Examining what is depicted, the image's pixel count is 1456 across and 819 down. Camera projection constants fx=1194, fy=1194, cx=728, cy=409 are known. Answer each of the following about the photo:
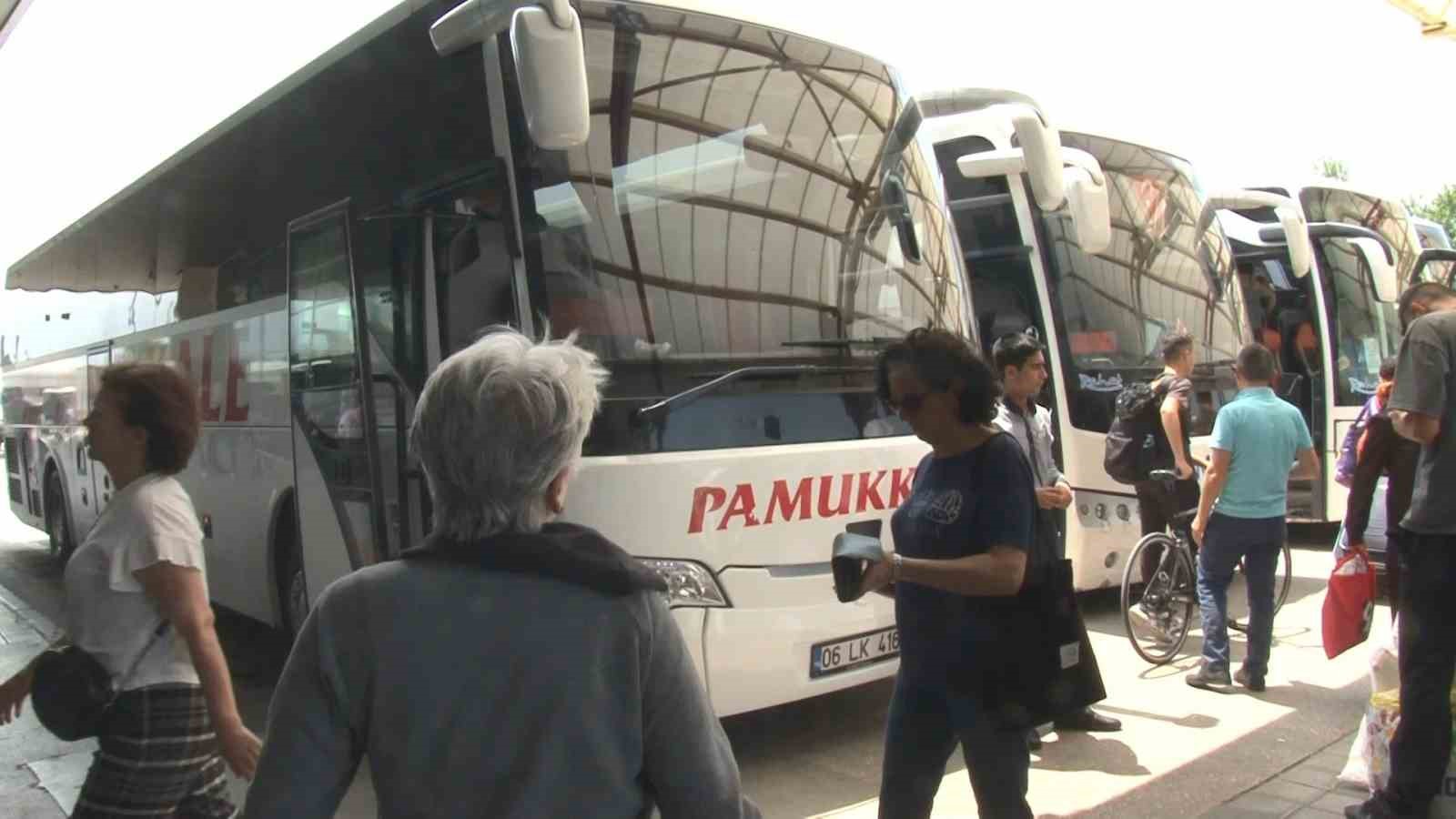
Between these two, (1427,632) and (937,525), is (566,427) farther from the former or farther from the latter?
(1427,632)

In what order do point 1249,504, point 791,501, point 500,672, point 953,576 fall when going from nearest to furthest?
point 500,672, point 953,576, point 791,501, point 1249,504

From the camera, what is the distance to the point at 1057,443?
7.71m

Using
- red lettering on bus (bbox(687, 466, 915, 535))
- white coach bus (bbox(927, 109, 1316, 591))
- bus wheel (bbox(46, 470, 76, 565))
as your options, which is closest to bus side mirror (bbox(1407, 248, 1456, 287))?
white coach bus (bbox(927, 109, 1316, 591))

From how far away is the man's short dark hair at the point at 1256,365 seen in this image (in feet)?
19.8

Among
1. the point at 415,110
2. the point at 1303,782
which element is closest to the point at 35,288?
the point at 415,110

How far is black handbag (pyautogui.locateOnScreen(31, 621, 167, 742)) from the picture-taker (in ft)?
8.50

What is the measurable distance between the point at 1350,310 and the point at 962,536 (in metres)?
10.3

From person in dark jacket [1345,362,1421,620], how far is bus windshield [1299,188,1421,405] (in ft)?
24.5

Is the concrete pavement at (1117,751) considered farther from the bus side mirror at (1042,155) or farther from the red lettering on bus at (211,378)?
the bus side mirror at (1042,155)

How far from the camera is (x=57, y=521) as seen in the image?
11.1 meters

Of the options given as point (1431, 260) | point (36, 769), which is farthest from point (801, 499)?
point (1431, 260)

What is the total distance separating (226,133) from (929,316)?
13.8 feet

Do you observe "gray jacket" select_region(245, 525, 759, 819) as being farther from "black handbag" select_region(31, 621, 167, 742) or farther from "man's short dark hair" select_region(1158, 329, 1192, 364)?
"man's short dark hair" select_region(1158, 329, 1192, 364)

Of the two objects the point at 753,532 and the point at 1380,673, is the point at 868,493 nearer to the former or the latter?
the point at 753,532
